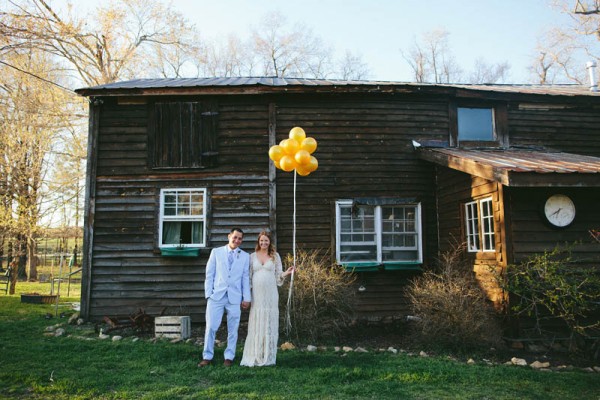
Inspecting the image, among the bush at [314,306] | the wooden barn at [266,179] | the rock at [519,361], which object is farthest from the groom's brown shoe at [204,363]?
the rock at [519,361]

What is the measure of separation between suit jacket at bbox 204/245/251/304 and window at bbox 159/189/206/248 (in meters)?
3.35

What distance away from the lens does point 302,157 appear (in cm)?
635

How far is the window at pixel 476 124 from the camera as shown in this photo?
9.64 meters

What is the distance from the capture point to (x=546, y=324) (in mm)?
6766

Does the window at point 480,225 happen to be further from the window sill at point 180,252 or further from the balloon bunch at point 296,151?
the window sill at point 180,252

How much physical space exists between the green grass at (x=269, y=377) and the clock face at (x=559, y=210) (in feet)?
8.14

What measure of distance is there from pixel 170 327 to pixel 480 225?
588cm

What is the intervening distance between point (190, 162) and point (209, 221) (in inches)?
54.0

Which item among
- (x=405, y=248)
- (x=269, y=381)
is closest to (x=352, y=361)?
(x=269, y=381)

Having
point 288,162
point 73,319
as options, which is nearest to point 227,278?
point 288,162

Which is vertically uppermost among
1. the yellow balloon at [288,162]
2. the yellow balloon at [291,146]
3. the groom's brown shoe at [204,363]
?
the yellow balloon at [291,146]

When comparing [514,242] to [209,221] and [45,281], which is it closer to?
[209,221]

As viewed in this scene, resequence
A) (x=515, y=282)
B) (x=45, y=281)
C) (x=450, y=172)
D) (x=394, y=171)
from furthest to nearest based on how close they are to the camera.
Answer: (x=45, y=281) < (x=394, y=171) < (x=450, y=172) < (x=515, y=282)

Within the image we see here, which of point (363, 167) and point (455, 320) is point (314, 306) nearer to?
point (455, 320)
